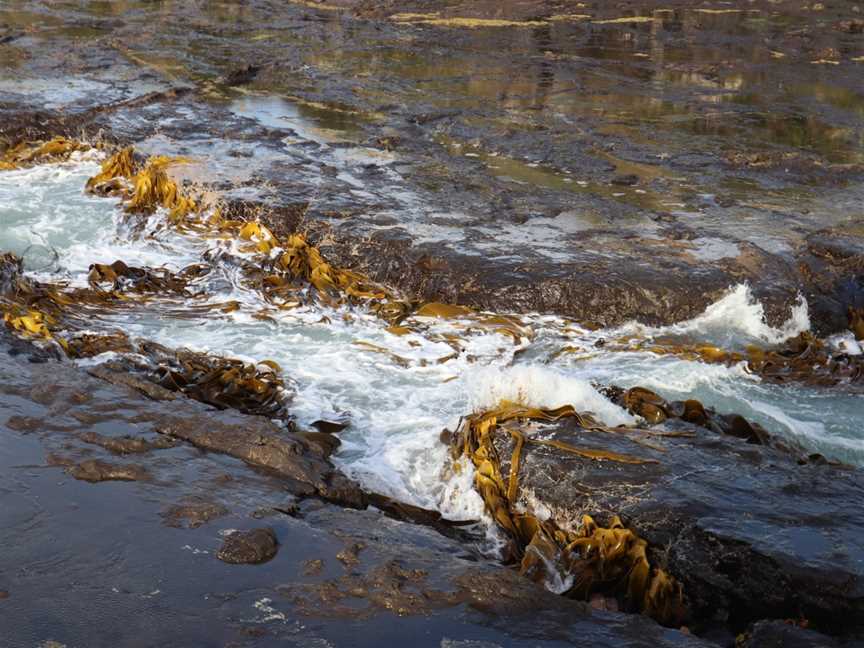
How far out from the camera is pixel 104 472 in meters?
4.53

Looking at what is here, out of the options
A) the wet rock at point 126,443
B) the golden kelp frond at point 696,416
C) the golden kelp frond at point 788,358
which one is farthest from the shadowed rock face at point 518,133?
the wet rock at point 126,443

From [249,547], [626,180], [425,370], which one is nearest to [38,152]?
[425,370]

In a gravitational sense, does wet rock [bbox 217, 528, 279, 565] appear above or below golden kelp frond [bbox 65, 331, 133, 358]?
above

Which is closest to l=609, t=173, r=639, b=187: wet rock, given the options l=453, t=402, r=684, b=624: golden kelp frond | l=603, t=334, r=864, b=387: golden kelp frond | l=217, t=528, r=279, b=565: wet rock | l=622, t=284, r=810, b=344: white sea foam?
l=622, t=284, r=810, b=344: white sea foam

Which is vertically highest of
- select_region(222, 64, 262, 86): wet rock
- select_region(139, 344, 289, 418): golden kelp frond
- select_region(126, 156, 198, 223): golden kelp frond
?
select_region(222, 64, 262, 86): wet rock

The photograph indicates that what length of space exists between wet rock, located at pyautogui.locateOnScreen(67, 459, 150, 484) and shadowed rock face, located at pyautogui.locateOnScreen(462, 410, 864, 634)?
1830mm

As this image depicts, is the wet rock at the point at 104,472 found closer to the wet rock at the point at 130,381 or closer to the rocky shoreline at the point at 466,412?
the rocky shoreline at the point at 466,412

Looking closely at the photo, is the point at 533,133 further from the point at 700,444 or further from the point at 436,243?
the point at 700,444

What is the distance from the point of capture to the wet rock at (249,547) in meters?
3.92

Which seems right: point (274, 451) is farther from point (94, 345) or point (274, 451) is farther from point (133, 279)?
point (133, 279)

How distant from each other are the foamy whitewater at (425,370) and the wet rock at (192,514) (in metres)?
1.10

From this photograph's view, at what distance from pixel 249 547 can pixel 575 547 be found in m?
1.50

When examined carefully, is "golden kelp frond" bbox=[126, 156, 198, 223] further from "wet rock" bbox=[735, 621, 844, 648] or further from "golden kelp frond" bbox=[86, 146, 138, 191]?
"wet rock" bbox=[735, 621, 844, 648]

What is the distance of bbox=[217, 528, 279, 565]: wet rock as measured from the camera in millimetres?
3920
